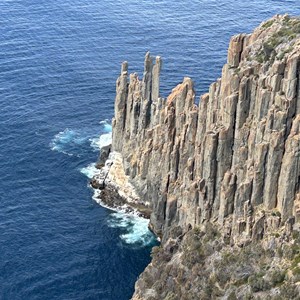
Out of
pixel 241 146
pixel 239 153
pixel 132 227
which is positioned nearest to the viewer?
pixel 239 153

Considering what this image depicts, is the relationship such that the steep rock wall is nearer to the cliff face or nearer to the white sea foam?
the cliff face

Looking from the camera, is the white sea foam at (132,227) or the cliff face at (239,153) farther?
the white sea foam at (132,227)

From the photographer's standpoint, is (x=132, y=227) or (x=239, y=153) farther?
(x=132, y=227)

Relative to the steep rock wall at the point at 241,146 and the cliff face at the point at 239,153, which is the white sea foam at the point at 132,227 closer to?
the steep rock wall at the point at 241,146

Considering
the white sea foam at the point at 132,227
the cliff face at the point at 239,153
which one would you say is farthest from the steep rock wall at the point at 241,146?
the white sea foam at the point at 132,227

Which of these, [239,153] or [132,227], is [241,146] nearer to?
[239,153]

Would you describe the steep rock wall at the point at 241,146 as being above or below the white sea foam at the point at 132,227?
above

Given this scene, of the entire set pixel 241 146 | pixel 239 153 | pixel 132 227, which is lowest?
pixel 132 227

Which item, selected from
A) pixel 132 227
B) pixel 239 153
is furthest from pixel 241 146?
pixel 132 227

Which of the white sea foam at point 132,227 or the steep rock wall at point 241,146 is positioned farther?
the white sea foam at point 132,227
